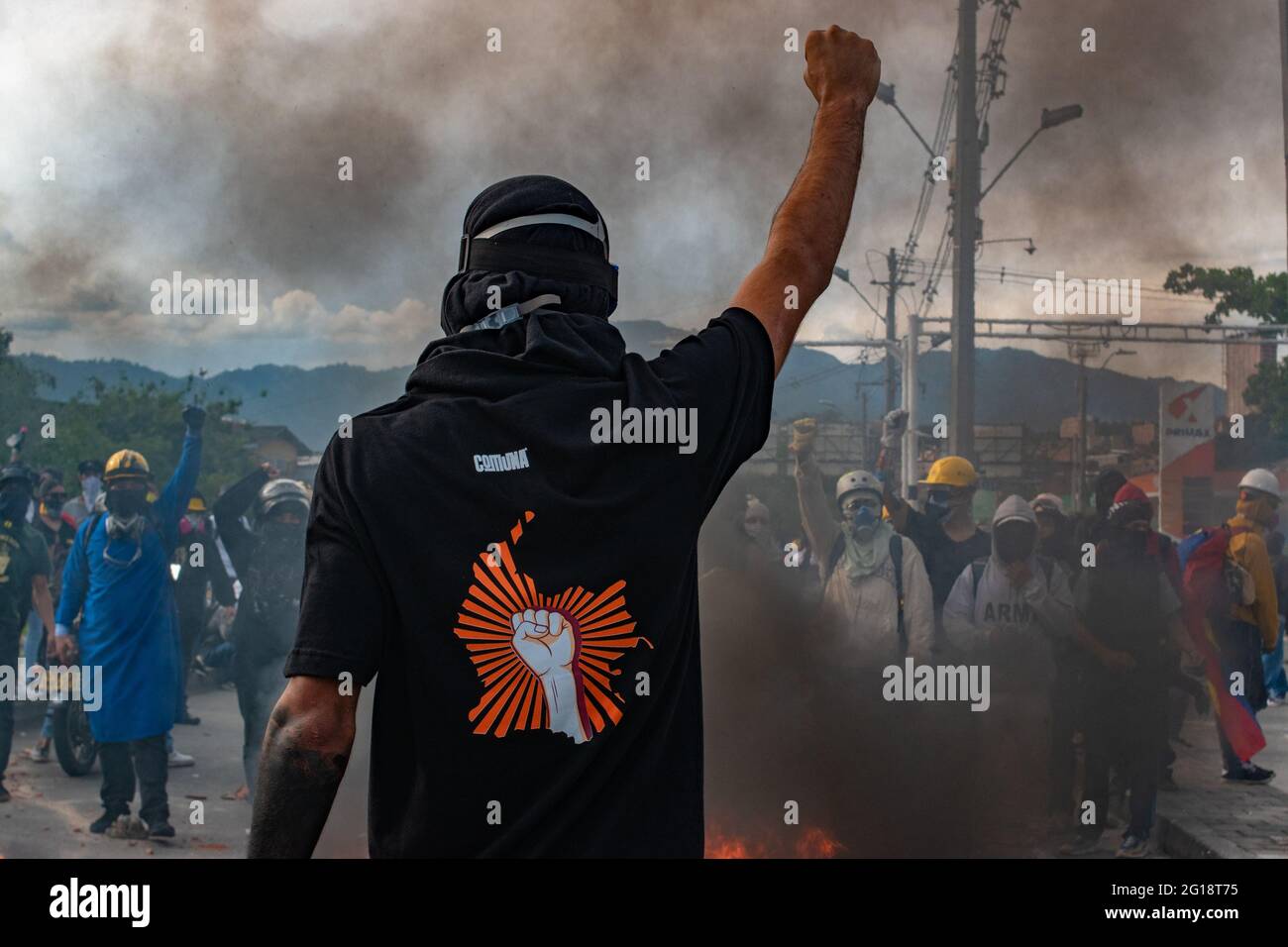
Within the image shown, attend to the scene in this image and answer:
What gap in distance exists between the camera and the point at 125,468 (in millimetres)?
5848

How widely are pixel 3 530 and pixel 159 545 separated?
0.89m

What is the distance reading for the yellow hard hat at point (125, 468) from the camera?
582cm

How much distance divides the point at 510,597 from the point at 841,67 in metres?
0.79

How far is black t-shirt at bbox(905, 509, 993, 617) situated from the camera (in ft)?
19.4

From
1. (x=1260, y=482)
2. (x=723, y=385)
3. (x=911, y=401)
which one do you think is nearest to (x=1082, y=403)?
(x=911, y=401)

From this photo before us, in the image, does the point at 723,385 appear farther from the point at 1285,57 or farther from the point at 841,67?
the point at 1285,57

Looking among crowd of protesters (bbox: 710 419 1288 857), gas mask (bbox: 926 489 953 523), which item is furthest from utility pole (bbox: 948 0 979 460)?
crowd of protesters (bbox: 710 419 1288 857)

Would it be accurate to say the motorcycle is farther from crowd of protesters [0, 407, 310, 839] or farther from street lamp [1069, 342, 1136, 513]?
street lamp [1069, 342, 1136, 513]

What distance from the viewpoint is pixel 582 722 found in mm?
1178

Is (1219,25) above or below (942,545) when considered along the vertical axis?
above

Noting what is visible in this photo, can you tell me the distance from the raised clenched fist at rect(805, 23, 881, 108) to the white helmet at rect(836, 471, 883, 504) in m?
4.69

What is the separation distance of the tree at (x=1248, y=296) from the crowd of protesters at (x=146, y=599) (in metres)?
6.11
